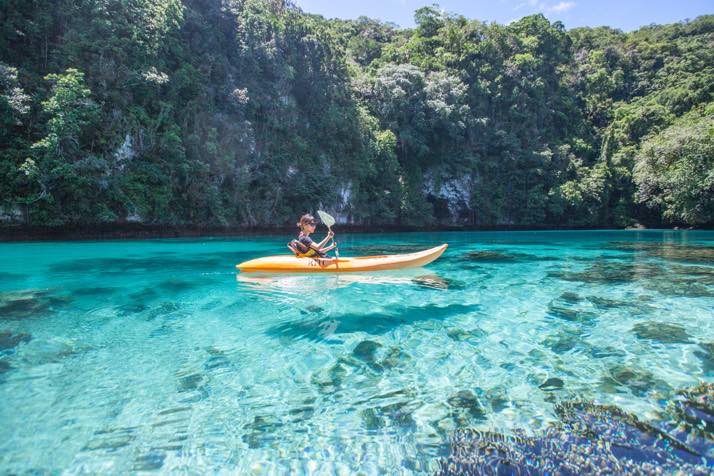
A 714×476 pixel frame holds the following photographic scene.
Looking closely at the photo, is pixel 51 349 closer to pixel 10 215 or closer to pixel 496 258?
pixel 496 258

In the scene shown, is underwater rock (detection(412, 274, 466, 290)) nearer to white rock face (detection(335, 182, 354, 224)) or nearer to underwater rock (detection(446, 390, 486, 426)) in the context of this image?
underwater rock (detection(446, 390, 486, 426))

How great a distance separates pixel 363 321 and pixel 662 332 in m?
3.19

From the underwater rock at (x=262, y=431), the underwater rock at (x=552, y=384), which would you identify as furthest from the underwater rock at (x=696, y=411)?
the underwater rock at (x=262, y=431)

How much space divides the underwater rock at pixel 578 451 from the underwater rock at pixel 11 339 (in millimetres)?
4065

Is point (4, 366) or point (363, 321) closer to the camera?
point (4, 366)

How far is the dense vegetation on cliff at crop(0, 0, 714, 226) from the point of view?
52.0 ft

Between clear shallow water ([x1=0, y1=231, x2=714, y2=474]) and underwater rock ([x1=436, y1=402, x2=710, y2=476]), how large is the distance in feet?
0.43

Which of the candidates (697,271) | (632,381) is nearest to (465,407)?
(632,381)

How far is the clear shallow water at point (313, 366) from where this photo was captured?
2203 millimetres

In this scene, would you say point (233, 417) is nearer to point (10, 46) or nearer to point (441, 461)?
point (441, 461)

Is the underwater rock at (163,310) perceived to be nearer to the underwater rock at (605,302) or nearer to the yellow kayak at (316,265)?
the yellow kayak at (316,265)

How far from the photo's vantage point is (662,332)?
13.4 feet

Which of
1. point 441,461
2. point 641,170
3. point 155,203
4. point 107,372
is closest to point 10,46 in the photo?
point 155,203

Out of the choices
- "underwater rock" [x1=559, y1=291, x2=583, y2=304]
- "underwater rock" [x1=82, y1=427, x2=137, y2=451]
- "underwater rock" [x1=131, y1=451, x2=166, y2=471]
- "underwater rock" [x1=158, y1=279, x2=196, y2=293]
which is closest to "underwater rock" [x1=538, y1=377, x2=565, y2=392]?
"underwater rock" [x1=131, y1=451, x2=166, y2=471]
